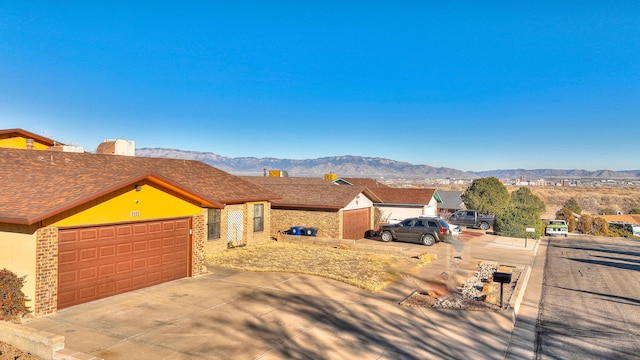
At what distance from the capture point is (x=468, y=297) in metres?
14.3

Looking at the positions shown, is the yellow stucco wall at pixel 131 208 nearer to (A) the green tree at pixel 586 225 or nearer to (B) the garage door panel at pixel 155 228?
(B) the garage door panel at pixel 155 228

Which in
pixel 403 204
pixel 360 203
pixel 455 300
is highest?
pixel 360 203

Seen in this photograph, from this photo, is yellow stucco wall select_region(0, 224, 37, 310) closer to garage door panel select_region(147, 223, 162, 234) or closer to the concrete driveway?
the concrete driveway

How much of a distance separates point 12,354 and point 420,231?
902 inches

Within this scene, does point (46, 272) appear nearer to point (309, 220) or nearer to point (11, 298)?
point (11, 298)

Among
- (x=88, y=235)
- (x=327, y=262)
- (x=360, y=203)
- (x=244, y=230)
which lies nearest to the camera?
(x=88, y=235)

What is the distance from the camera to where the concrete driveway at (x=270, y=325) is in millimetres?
9195

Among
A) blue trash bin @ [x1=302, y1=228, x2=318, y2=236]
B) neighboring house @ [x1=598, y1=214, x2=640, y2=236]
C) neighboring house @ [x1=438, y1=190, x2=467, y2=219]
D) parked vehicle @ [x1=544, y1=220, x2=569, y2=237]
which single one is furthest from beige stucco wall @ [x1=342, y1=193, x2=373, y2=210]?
neighboring house @ [x1=598, y1=214, x2=640, y2=236]

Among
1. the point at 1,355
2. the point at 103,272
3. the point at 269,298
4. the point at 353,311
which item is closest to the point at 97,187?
the point at 103,272

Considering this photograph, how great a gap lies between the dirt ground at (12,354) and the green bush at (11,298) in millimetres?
1808

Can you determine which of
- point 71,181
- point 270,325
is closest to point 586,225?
point 270,325

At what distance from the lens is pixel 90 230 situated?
1210 cm

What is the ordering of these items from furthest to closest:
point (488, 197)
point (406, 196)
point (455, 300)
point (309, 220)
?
point (488, 197) < point (406, 196) < point (309, 220) < point (455, 300)

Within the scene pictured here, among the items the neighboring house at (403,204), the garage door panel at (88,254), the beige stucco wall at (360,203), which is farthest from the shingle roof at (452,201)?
the garage door panel at (88,254)
